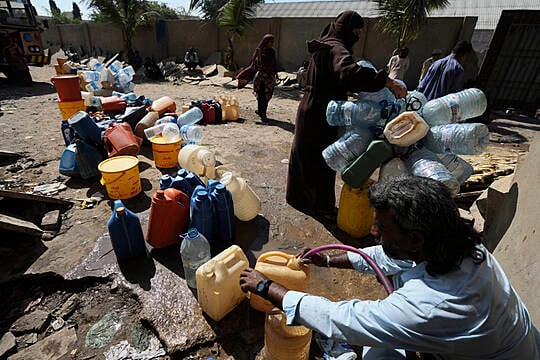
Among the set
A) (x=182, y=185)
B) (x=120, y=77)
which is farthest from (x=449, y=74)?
(x=120, y=77)

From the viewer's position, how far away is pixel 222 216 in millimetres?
2514

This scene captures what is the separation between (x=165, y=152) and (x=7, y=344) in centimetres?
254

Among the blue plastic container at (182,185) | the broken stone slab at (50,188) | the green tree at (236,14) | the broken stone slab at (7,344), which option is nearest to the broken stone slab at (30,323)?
the broken stone slab at (7,344)

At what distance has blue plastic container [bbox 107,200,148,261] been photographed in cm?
224

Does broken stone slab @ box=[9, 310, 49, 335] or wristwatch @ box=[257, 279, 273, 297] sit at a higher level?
wristwatch @ box=[257, 279, 273, 297]

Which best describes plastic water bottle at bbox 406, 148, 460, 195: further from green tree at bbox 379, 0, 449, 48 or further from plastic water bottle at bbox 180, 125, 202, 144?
green tree at bbox 379, 0, 449, 48

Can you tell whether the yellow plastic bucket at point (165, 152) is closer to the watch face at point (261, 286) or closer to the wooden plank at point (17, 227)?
the wooden plank at point (17, 227)

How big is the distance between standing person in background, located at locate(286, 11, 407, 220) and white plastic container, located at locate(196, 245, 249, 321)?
4.52 ft

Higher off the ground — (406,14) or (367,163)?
(406,14)

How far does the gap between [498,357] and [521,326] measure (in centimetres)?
14

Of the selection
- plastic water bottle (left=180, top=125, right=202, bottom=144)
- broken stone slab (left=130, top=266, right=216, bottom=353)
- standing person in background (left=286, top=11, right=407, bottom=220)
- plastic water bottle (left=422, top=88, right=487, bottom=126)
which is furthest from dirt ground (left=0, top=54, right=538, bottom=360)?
plastic water bottle (left=422, top=88, right=487, bottom=126)

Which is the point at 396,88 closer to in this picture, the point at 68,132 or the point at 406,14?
the point at 68,132

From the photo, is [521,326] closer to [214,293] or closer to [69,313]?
[214,293]

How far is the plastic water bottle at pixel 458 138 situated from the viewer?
2.12 metres
